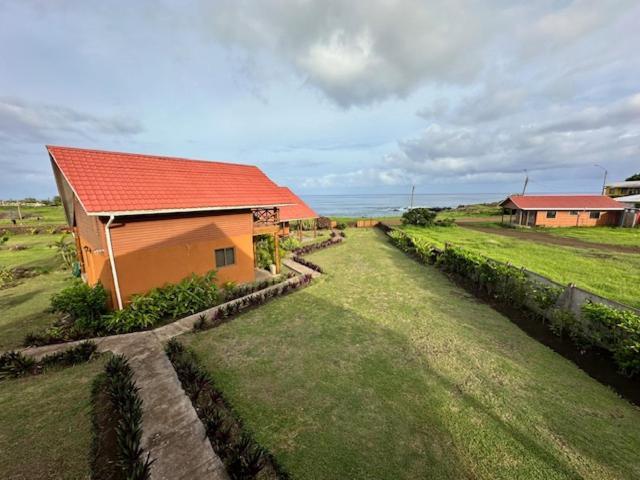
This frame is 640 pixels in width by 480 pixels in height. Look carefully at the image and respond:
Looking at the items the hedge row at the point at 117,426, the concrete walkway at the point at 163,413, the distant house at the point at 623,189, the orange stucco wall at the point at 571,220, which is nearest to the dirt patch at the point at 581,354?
the concrete walkway at the point at 163,413

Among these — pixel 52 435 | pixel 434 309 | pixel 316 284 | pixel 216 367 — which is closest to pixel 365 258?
pixel 316 284

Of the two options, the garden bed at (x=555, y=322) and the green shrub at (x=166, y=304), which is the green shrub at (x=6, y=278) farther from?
the garden bed at (x=555, y=322)

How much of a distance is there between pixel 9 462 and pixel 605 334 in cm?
1172

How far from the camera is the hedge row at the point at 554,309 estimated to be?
18.7 ft

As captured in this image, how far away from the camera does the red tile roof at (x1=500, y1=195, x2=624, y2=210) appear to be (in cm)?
2983

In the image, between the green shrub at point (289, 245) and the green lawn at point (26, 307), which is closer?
the green lawn at point (26, 307)

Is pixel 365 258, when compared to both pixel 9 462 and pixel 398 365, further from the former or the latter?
pixel 9 462

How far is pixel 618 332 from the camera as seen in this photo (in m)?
5.90

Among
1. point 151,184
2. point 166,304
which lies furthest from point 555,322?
point 151,184

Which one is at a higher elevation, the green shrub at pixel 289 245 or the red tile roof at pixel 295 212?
the red tile roof at pixel 295 212

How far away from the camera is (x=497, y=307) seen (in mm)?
9922

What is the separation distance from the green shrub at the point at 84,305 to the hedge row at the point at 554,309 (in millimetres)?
13600

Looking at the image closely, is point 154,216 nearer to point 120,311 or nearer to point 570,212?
point 120,311

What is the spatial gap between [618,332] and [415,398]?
4.87 meters
